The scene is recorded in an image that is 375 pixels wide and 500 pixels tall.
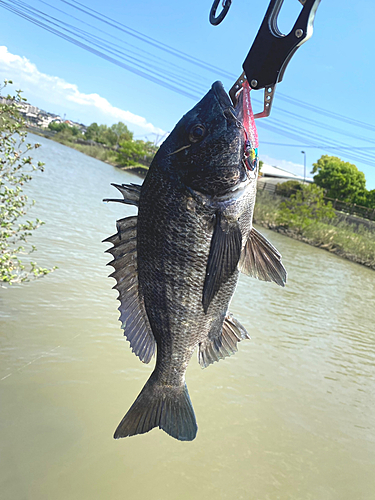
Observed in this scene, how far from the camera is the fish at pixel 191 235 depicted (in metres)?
1.34

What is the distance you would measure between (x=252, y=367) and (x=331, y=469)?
1762mm

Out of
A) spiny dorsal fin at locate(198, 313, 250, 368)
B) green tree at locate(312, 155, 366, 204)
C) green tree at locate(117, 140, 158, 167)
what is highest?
green tree at locate(312, 155, 366, 204)

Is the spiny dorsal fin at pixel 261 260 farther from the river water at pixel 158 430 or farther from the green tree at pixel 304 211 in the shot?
the green tree at pixel 304 211

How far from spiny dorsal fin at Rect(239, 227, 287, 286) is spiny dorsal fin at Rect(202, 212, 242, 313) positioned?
17 cm

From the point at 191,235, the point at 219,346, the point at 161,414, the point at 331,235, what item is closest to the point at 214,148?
the point at 191,235

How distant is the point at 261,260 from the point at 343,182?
175ft

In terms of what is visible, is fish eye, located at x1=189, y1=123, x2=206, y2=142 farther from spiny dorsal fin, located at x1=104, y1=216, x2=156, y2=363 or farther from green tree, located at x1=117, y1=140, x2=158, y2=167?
green tree, located at x1=117, y1=140, x2=158, y2=167

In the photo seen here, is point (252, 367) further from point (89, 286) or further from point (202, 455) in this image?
point (89, 286)

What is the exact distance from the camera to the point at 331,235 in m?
20.9

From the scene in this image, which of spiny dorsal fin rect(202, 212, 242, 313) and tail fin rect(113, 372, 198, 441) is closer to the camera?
spiny dorsal fin rect(202, 212, 242, 313)

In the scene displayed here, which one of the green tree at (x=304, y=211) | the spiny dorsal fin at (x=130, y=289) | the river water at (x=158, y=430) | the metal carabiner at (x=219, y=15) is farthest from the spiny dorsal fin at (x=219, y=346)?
the green tree at (x=304, y=211)

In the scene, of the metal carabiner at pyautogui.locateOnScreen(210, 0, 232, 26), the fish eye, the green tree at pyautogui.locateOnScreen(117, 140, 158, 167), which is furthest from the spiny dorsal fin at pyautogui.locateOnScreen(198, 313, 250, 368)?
the green tree at pyautogui.locateOnScreen(117, 140, 158, 167)

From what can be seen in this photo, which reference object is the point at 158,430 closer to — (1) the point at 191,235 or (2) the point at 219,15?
(1) the point at 191,235

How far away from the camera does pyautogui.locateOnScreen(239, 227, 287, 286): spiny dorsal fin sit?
5.03 feet
